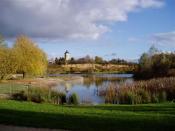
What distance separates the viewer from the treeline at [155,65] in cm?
8400

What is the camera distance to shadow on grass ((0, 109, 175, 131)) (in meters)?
14.3

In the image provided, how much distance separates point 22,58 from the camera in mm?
76375

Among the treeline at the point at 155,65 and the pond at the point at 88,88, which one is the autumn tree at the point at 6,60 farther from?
the treeline at the point at 155,65

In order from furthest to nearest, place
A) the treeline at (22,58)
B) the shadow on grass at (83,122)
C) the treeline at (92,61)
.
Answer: the treeline at (92,61), the treeline at (22,58), the shadow on grass at (83,122)

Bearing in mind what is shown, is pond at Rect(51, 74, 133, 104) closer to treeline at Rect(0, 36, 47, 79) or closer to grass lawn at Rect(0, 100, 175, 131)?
treeline at Rect(0, 36, 47, 79)

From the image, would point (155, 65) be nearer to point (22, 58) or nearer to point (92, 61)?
point (22, 58)

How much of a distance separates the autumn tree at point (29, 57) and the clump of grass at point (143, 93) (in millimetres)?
46180

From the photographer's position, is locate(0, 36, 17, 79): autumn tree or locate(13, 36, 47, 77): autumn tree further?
locate(13, 36, 47, 77): autumn tree

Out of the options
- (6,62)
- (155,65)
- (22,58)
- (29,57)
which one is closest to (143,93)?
(6,62)

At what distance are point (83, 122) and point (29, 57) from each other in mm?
64507

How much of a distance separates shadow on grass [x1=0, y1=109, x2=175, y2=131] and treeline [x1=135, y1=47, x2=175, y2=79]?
64.1 metres

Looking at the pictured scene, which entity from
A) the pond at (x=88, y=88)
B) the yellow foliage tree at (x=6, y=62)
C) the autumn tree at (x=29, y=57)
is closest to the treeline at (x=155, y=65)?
the pond at (x=88, y=88)


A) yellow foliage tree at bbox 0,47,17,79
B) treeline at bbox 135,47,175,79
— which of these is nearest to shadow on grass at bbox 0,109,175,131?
yellow foliage tree at bbox 0,47,17,79

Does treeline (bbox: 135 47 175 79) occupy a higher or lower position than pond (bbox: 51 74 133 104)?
higher
